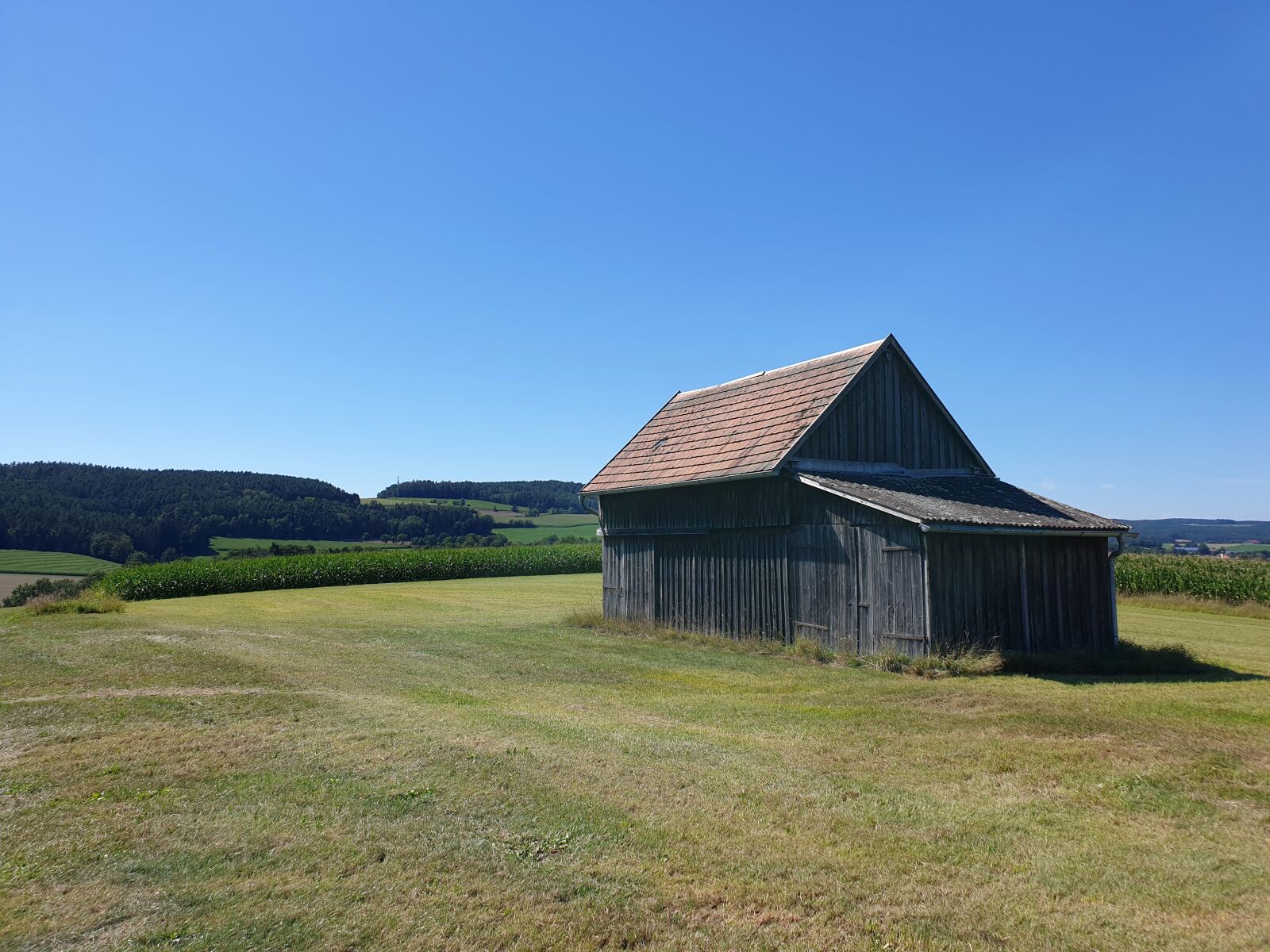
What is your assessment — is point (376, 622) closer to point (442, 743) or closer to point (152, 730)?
point (152, 730)

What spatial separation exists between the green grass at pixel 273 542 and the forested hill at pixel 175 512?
0.89 m

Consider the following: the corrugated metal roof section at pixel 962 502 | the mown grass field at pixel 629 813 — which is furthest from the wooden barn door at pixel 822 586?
the mown grass field at pixel 629 813

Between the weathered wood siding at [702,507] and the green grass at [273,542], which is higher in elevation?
the weathered wood siding at [702,507]

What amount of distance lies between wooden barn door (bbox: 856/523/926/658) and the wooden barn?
33 mm

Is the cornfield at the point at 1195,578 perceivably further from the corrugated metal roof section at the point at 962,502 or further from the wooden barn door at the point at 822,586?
the wooden barn door at the point at 822,586

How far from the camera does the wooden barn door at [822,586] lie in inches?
715

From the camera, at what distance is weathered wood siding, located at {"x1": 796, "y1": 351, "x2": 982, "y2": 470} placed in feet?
68.2

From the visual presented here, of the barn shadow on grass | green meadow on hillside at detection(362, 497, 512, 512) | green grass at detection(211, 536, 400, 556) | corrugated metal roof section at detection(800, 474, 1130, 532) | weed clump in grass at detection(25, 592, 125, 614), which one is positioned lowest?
the barn shadow on grass

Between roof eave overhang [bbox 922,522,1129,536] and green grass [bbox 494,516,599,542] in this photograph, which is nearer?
roof eave overhang [bbox 922,522,1129,536]

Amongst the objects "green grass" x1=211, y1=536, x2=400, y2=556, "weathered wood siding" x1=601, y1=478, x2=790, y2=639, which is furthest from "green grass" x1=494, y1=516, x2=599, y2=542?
"weathered wood siding" x1=601, y1=478, x2=790, y2=639

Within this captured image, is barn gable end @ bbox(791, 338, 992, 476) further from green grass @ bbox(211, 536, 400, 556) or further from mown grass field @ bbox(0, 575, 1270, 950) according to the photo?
green grass @ bbox(211, 536, 400, 556)

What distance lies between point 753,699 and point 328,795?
7280 mm

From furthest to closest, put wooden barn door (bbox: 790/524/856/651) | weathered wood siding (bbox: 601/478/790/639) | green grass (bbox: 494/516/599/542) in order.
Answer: green grass (bbox: 494/516/599/542), weathered wood siding (bbox: 601/478/790/639), wooden barn door (bbox: 790/524/856/651)

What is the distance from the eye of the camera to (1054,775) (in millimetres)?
8555
